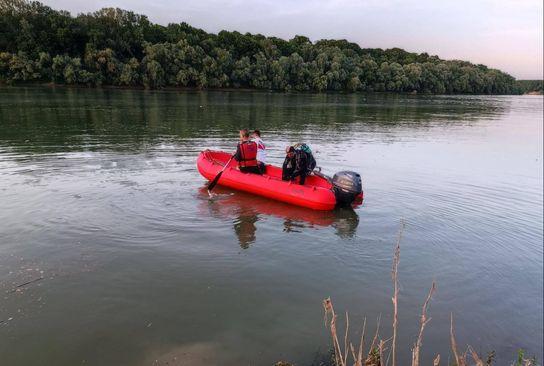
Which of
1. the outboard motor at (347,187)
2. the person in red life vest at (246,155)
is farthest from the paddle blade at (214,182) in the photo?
the outboard motor at (347,187)

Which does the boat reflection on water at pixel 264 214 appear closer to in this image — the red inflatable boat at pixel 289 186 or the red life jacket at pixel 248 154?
the red inflatable boat at pixel 289 186

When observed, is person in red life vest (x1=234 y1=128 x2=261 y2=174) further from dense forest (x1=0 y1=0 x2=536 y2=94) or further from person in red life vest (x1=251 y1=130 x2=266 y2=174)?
dense forest (x1=0 y1=0 x2=536 y2=94)

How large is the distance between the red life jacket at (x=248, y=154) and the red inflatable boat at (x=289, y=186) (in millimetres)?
275

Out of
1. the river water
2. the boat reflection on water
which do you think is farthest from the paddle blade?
the river water

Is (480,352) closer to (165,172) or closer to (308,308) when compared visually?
(308,308)

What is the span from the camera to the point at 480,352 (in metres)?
5.09

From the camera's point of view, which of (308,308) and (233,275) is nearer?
(308,308)

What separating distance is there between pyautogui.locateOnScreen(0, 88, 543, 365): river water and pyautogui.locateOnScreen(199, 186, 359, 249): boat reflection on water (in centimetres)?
6

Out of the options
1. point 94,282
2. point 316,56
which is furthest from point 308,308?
point 316,56

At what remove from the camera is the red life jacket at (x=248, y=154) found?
35.6 feet

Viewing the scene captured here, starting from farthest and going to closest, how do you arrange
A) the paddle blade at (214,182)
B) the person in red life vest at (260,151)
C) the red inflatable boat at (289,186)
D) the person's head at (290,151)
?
the person in red life vest at (260,151)
the paddle blade at (214,182)
the person's head at (290,151)
the red inflatable boat at (289,186)

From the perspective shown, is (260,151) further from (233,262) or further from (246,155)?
(233,262)

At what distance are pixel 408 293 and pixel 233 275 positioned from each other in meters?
2.69

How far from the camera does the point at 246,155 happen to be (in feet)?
36.0
